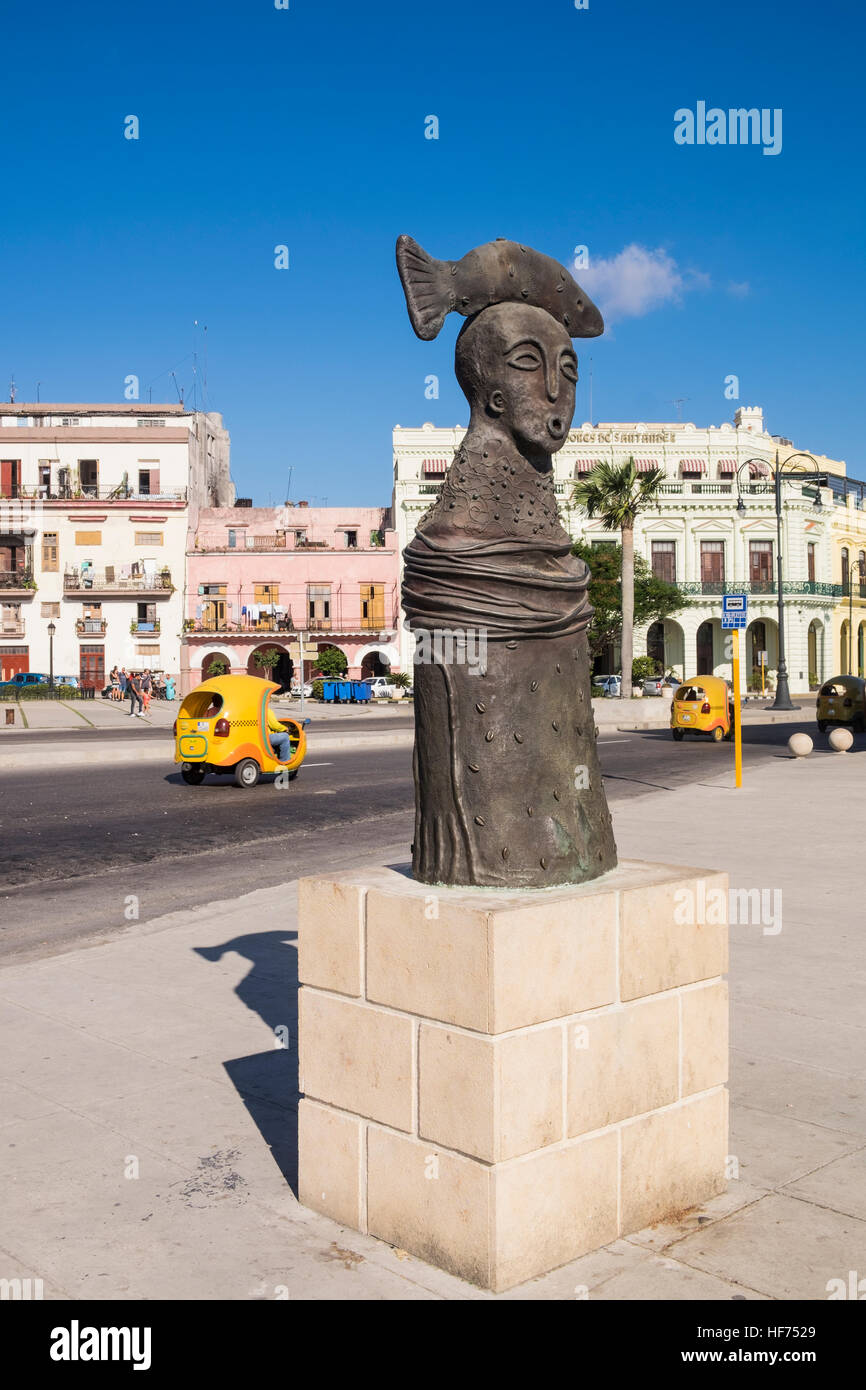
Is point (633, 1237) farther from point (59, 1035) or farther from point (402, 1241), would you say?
point (59, 1035)

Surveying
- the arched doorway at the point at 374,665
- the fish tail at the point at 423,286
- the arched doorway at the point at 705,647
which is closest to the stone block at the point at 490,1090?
the fish tail at the point at 423,286

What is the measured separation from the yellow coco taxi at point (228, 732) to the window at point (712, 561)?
139 feet

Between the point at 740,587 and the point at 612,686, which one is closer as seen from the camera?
the point at 612,686

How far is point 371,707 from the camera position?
4369 cm

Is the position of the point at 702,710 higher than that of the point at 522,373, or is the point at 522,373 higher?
the point at 522,373

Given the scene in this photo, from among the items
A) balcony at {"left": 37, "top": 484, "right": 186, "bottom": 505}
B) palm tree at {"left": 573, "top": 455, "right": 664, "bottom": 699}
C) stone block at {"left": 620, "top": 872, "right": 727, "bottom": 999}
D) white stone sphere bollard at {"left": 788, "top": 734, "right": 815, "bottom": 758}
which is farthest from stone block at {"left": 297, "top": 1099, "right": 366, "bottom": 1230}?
balcony at {"left": 37, "top": 484, "right": 186, "bottom": 505}

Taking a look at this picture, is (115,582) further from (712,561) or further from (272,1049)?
(272,1049)

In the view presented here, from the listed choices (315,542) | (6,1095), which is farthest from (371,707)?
(6,1095)

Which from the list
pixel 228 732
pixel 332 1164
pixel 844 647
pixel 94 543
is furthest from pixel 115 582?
pixel 332 1164

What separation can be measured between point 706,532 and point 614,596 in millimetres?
8273

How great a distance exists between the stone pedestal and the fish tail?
1891mm

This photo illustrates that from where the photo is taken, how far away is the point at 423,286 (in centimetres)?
407

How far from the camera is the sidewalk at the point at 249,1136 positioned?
350cm
